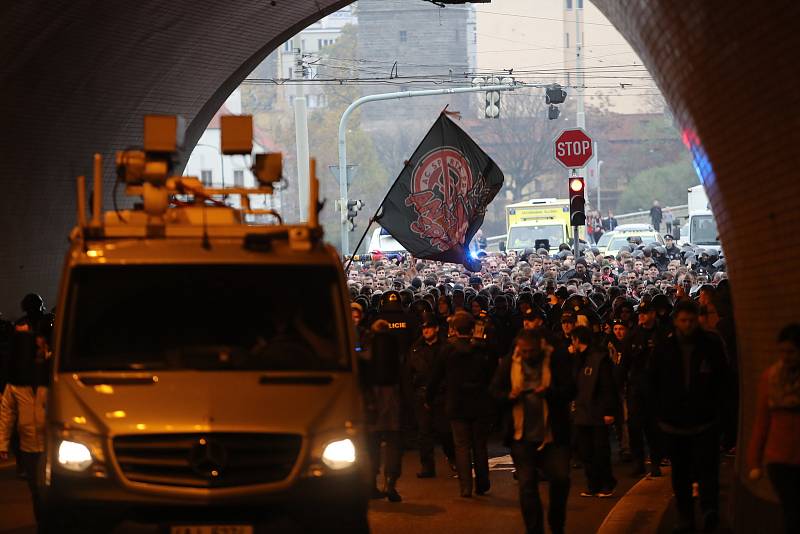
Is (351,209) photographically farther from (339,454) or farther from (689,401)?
(339,454)

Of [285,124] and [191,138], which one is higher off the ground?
[285,124]

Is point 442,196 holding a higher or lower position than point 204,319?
higher

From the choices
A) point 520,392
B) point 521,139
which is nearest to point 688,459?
point 520,392

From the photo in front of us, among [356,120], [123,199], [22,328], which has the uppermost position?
[356,120]

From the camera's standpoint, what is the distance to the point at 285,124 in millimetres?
128250

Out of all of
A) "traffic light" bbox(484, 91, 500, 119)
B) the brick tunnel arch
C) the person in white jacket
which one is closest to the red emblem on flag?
the brick tunnel arch

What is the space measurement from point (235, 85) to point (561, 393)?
1905cm

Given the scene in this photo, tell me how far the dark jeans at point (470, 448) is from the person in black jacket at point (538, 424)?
2772mm

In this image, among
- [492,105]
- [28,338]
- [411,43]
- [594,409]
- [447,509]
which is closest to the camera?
[28,338]

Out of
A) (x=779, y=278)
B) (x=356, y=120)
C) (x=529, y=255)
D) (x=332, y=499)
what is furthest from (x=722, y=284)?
(x=356, y=120)

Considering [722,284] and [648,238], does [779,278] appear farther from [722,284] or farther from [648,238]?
[648,238]

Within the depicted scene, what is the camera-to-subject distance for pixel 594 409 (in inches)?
550

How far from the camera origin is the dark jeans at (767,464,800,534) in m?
8.86

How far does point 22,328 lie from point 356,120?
104 meters
